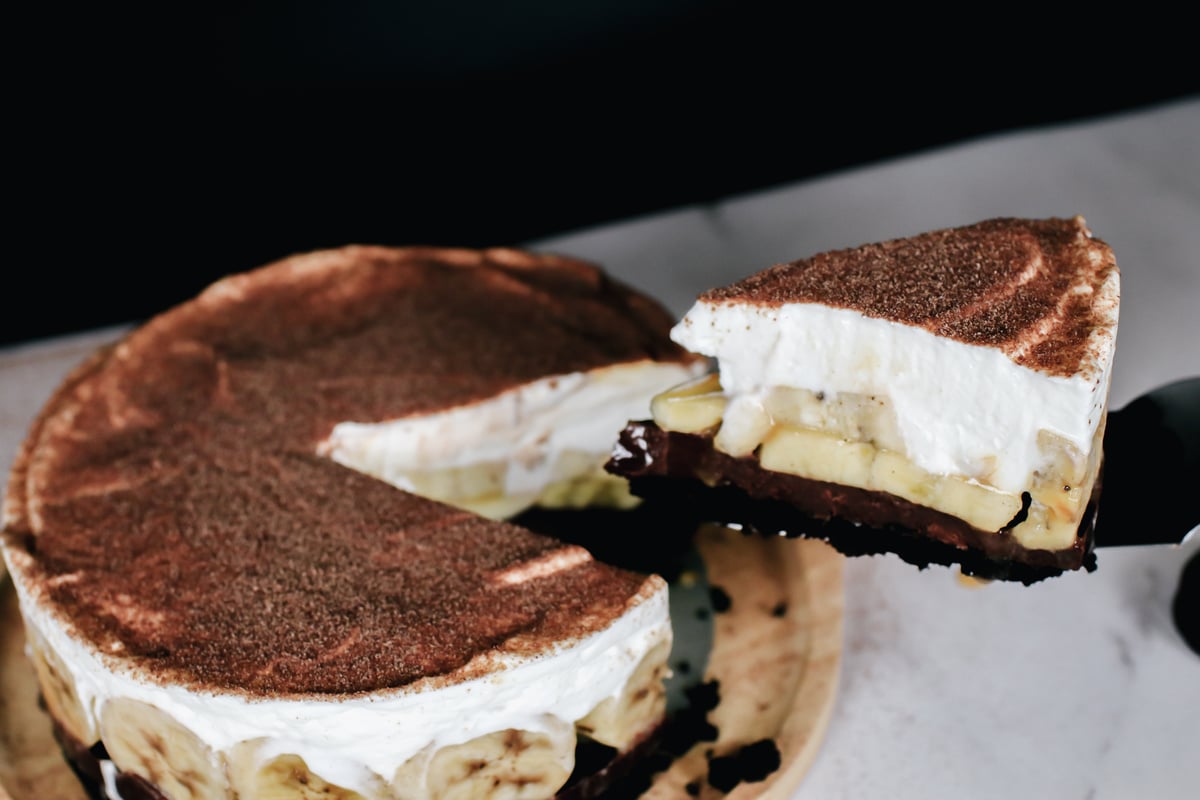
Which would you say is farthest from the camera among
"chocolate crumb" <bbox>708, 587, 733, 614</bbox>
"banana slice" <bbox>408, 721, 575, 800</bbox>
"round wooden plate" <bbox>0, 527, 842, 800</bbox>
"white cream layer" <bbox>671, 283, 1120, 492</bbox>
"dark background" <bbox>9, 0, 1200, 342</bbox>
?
"dark background" <bbox>9, 0, 1200, 342</bbox>

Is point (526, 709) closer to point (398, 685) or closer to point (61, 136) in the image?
point (398, 685)

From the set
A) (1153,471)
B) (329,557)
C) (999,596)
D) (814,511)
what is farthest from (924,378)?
(329,557)

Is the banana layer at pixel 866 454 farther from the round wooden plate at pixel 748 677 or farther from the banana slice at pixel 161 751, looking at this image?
the banana slice at pixel 161 751

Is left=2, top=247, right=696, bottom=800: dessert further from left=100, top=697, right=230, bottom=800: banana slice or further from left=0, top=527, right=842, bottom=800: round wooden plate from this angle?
left=0, top=527, right=842, bottom=800: round wooden plate

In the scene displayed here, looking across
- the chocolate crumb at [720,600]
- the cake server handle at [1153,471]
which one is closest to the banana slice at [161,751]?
the chocolate crumb at [720,600]

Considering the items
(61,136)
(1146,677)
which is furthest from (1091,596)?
(61,136)

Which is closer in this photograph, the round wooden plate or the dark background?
the round wooden plate

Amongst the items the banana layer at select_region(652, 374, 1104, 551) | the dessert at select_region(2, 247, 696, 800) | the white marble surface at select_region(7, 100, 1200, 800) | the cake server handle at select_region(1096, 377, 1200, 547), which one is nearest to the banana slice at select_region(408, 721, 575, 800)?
the dessert at select_region(2, 247, 696, 800)
